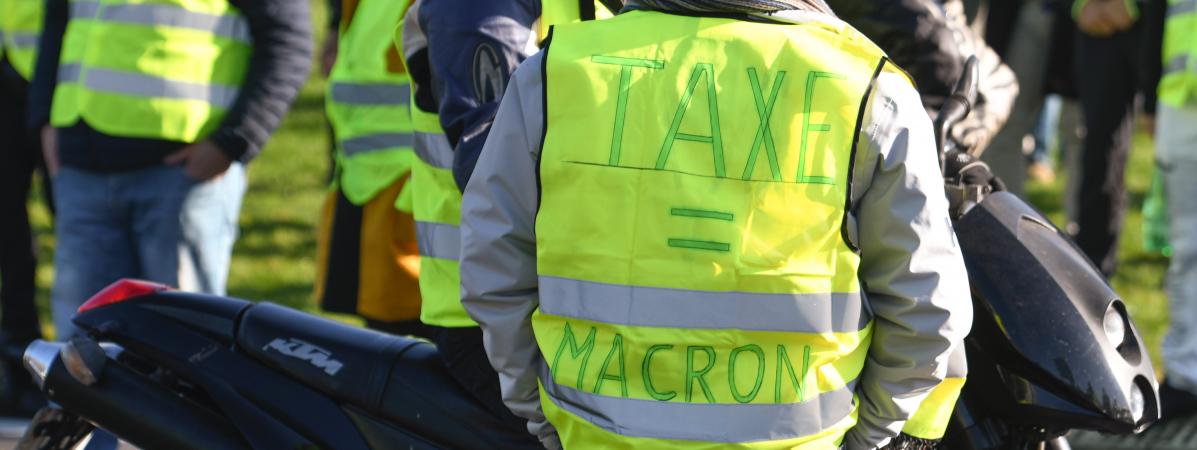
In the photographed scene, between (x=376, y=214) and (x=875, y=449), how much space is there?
182 centimetres

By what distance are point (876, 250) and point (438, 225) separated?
2.95ft

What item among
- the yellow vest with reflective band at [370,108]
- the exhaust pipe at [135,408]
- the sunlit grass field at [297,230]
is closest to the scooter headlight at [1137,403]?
the exhaust pipe at [135,408]

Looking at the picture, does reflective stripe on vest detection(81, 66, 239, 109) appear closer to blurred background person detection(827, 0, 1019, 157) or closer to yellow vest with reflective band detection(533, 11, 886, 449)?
blurred background person detection(827, 0, 1019, 157)

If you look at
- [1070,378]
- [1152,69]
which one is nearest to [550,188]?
[1070,378]

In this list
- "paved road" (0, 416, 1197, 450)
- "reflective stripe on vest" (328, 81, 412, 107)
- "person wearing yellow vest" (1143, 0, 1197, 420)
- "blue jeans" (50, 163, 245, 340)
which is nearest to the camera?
"reflective stripe on vest" (328, 81, 412, 107)

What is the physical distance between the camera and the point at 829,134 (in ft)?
7.00

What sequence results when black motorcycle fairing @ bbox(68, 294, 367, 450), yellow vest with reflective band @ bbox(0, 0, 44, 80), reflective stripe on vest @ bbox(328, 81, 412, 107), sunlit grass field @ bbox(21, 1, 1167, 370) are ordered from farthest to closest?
sunlit grass field @ bbox(21, 1, 1167, 370), yellow vest with reflective band @ bbox(0, 0, 44, 80), reflective stripe on vest @ bbox(328, 81, 412, 107), black motorcycle fairing @ bbox(68, 294, 367, 450)

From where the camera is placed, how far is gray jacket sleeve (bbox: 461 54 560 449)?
2.21m

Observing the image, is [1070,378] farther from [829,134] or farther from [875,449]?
[829,134]

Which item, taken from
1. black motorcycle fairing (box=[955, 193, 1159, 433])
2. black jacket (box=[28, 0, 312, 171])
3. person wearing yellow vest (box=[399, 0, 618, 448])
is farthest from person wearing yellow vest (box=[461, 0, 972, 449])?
black jacket (box=[28, 0, 312, 171])

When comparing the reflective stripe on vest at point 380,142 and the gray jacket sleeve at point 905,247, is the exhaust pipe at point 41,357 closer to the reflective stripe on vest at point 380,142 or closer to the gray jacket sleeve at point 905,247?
the reflective stripe on vest at point 380,142

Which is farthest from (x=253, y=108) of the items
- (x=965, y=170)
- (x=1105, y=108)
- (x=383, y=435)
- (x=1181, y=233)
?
(x=1105, y=108)

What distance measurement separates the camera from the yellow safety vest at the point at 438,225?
2.74 m

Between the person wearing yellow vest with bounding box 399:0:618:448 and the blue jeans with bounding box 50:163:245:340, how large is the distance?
5.11 feet
